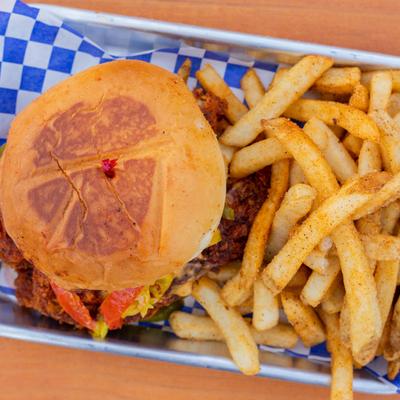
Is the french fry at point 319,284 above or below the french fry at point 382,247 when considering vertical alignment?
below

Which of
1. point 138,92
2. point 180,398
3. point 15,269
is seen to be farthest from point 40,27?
point 180,398

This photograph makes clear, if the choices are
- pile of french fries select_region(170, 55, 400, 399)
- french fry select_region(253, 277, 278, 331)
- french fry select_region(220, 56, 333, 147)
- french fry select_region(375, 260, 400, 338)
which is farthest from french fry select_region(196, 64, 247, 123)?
french fry select_region(375, 260, 400, 338)

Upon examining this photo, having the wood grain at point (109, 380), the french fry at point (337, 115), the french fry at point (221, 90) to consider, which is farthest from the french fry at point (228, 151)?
the wood grain at point (109, 380)

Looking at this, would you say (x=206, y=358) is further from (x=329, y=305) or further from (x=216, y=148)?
(x=216, y=148)

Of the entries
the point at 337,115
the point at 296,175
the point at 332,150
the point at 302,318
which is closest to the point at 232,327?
the point at 302,318

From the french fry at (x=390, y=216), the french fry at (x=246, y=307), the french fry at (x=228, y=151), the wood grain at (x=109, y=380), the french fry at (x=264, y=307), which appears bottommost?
the wood grain at (x=109, y=380)

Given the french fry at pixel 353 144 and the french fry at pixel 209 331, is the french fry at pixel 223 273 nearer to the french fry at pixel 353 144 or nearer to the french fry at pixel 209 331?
the french fry at pixel 209 331
